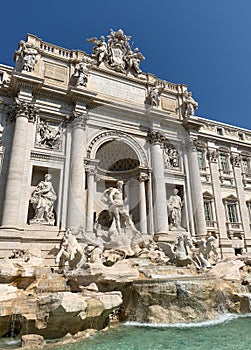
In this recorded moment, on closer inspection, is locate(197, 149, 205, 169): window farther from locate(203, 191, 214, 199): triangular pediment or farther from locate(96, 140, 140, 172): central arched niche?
locate(96, 140, 140, 172): central arched niche

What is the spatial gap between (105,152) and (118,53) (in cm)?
758

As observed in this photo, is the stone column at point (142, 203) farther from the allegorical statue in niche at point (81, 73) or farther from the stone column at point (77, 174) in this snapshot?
the allegorical statue in niche at point (81, 73)

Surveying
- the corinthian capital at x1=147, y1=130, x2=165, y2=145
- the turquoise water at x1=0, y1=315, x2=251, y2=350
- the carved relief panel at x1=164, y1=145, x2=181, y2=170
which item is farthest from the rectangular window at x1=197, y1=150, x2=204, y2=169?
the turquoise water at x1=0, y1=315, x2=251, y2=350

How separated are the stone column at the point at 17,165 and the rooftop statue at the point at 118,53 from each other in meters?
6.51

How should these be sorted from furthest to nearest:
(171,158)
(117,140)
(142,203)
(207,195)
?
(207,195), (171,158), (117,140), (142,203)

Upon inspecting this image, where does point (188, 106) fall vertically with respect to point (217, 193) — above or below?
above

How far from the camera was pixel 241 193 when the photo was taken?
19.7m

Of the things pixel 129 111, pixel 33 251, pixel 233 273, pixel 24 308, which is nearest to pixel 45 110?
pixel 129 111

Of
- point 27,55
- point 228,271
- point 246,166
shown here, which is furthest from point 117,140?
point 246,166

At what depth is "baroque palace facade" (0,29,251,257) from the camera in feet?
42.1

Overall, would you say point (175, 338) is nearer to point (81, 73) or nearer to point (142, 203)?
point (142, 203)

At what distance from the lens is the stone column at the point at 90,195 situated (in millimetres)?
13363

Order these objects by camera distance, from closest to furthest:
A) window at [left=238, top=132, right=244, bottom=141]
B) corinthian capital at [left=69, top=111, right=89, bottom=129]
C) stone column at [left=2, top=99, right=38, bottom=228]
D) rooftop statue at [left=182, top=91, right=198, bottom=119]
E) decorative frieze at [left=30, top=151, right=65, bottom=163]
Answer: stone column at [left=2, top=99, right=38, bottom=228]
decorative frieze at [left=30, top=151, right=65, bottom=163]
corinthian capital at [left=69, top=111, right=89, bottom=129]
rooftop statue at [left=182, top=91, right=198, bottom=119]
window at [left=238, top=132, right=244, bottom=141]

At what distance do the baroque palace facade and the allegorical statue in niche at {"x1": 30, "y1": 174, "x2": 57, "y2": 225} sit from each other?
0.05 metres
